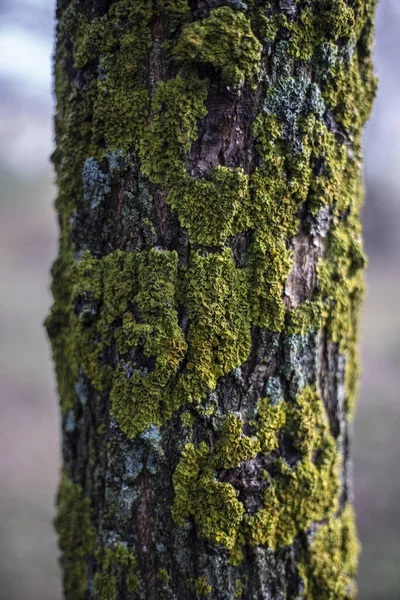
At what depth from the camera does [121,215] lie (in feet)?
3.46

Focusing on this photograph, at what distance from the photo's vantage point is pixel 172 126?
3.23 ft

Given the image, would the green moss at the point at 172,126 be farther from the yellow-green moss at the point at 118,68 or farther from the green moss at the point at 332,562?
the green moss at the point at 332,562

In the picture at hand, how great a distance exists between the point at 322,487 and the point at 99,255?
2.82 feet

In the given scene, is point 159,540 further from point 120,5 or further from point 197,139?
point 120,5

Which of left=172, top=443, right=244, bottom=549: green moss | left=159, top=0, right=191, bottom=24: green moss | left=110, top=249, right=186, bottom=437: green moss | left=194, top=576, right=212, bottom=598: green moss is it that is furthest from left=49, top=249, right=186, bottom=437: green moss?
left=159, top=0, right=191, bottom=24: green moss

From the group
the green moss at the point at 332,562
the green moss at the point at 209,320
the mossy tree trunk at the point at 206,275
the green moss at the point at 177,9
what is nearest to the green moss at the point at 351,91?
the mossy tree trunk at the point at 206,275

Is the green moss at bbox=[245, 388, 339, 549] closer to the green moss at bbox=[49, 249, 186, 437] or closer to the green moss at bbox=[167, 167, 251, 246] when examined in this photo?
the green moss at bbox=[49, 249, 186, 437]

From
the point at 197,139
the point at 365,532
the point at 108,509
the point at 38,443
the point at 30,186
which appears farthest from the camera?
the point at 30,186

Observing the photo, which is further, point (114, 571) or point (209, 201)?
point (114, 571)

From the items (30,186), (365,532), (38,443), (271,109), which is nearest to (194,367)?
(271,109)

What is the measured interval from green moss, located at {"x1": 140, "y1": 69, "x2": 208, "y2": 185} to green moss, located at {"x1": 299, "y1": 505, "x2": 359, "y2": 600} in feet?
3.37

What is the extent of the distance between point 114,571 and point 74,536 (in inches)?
7.1

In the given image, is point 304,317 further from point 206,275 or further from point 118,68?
point 118,68

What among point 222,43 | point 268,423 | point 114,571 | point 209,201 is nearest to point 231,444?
point 268,423
